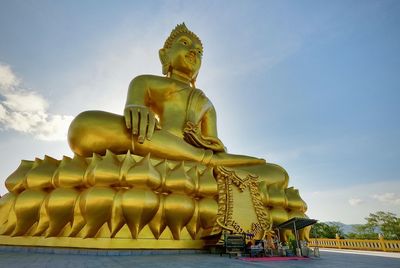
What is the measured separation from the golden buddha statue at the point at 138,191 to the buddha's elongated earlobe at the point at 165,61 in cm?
240

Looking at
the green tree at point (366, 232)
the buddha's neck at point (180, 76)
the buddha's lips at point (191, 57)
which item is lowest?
the green tree at point (366, 232)

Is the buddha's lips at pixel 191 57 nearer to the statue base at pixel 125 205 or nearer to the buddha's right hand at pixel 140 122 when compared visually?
the buddha's right hand at pixel 140 122

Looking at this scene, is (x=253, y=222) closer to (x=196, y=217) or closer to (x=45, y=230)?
(x=196, y=217)

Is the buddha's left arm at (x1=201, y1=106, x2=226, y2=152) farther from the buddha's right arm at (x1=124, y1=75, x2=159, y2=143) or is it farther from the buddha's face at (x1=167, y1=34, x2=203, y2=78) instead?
the buddha's right arm at (x1=124, y1=75, x2=159, y2=143)

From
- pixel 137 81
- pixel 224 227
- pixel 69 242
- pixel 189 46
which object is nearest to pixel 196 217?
pixel 224 227

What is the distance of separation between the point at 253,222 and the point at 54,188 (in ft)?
13.9

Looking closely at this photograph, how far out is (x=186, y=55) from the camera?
9164 mm

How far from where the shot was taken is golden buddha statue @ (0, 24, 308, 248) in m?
5.05

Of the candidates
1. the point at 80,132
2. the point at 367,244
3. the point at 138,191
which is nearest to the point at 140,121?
the point at 80,132

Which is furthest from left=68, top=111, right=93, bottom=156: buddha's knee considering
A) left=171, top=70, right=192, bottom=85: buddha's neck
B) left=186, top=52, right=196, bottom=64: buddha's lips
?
left=186, top=52, right=196, bottom=64: buddha's lips

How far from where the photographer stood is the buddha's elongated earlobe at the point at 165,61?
954 centimetres

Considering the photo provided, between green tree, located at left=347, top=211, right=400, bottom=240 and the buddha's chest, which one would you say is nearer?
the buddha's chest

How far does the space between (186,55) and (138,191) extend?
548cm

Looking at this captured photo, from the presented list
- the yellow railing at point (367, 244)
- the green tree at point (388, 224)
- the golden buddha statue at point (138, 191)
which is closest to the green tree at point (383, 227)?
the green tree at point (388, 224)
